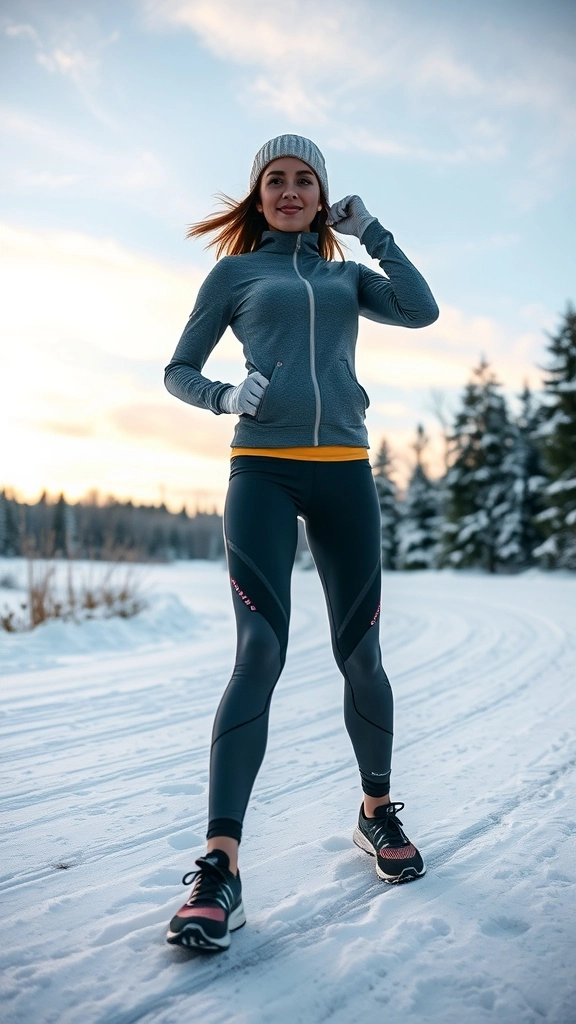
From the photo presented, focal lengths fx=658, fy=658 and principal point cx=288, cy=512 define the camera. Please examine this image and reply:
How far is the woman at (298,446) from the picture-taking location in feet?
5.97

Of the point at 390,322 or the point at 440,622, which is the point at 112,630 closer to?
the point at 440,622

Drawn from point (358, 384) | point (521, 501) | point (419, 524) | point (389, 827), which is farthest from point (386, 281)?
point (419, 524)

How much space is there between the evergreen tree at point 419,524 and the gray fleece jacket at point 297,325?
2962cm

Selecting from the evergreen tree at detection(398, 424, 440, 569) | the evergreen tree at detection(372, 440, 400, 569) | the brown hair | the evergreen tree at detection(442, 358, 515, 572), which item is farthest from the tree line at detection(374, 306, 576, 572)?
the brown hair

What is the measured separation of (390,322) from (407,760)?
198 centimetres

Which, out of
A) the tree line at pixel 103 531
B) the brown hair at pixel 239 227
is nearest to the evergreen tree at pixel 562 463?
the tree line at pixel 103 531

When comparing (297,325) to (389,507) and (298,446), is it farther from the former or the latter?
(389,507)

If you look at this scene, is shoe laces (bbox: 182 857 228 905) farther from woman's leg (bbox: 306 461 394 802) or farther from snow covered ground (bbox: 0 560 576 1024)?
woman's leg (bbox: 306 461 394 802)

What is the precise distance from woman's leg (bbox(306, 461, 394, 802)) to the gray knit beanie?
3.35 ft

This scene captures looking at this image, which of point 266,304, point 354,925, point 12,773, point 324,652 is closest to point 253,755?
point 354,925

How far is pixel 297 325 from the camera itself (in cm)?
197

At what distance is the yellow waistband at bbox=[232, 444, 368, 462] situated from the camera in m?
1.92

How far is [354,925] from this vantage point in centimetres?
156

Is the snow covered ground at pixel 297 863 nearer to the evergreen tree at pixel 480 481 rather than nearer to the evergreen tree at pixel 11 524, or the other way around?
the evergreen tree at pixel 11 524
